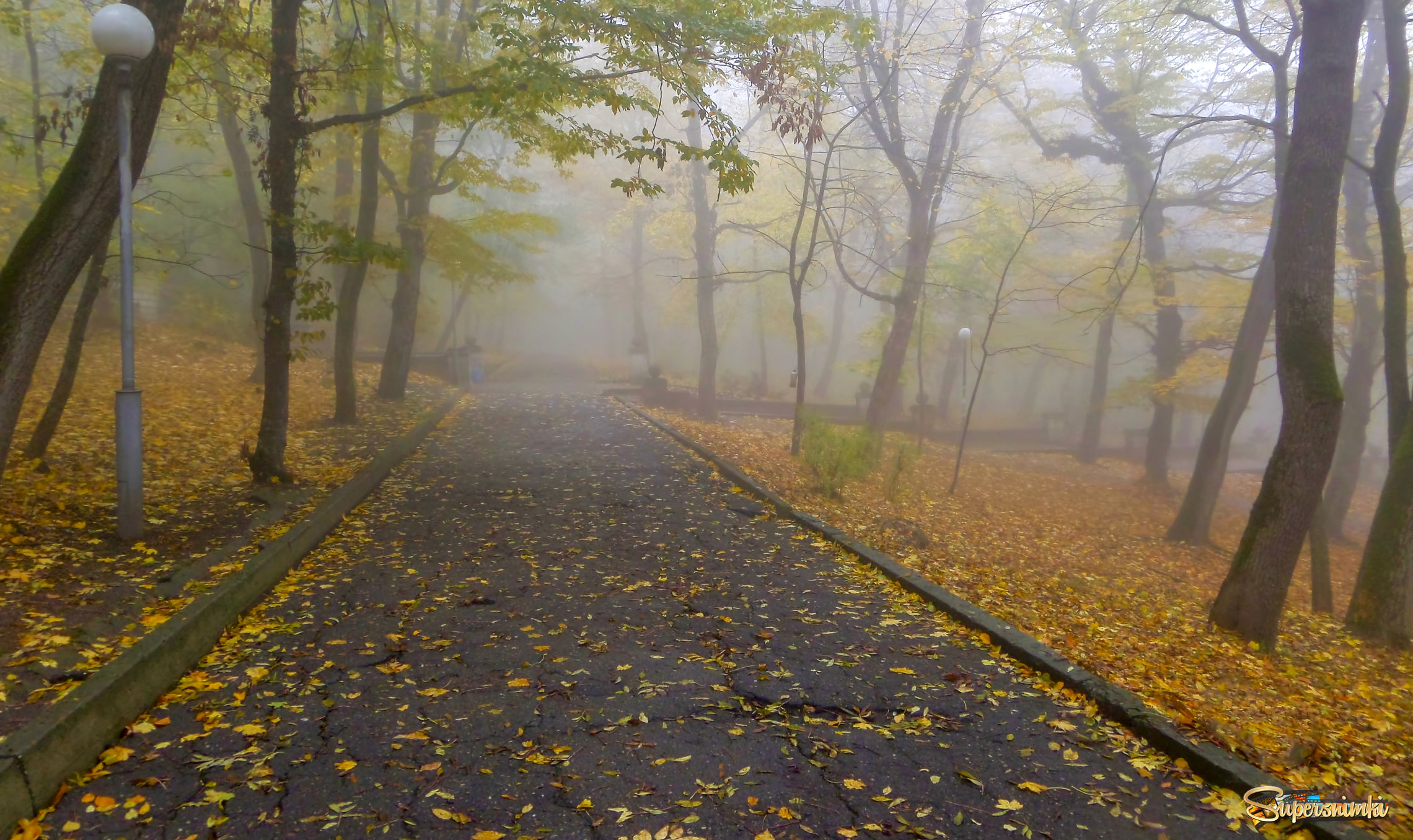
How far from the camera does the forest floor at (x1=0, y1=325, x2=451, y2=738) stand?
154 inches

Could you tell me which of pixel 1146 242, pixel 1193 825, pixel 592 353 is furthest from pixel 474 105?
pixel 592 353

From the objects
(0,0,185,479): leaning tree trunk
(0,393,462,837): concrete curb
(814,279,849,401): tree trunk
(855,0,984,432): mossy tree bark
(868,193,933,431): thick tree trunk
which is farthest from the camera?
(814,279,849,401): tree trunk

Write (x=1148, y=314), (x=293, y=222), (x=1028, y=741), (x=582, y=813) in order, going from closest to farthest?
(x=582, y=813), (x=1028, y=741), (x=293, y=222), (x=1148, y=314)

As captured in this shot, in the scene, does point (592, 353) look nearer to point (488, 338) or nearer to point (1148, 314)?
point (488, 338)

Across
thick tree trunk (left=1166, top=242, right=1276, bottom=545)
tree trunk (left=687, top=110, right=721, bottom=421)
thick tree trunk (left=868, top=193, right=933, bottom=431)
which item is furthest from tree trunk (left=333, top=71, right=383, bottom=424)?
thick tree trunk (left=1166, top=242, right=1276, bottom=545)

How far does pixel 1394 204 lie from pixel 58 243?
11.2 metres

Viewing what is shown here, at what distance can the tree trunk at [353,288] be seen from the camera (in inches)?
460

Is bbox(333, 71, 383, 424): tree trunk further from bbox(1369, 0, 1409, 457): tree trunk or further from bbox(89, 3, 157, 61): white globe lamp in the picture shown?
bbox(1369, 0, 1409, 457): tree trunk

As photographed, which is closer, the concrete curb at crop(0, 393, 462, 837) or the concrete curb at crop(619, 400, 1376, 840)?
the concrete curb at crop(0, 393, 462, 837)

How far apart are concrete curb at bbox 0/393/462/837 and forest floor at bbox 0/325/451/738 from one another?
131 mm

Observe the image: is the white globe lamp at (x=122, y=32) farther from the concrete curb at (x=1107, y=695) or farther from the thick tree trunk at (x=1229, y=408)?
the thick tree trunk at (x=1229, y=408)

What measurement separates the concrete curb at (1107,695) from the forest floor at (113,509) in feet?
16.2

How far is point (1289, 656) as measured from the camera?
634 centimetres

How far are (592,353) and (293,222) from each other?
46091mm
